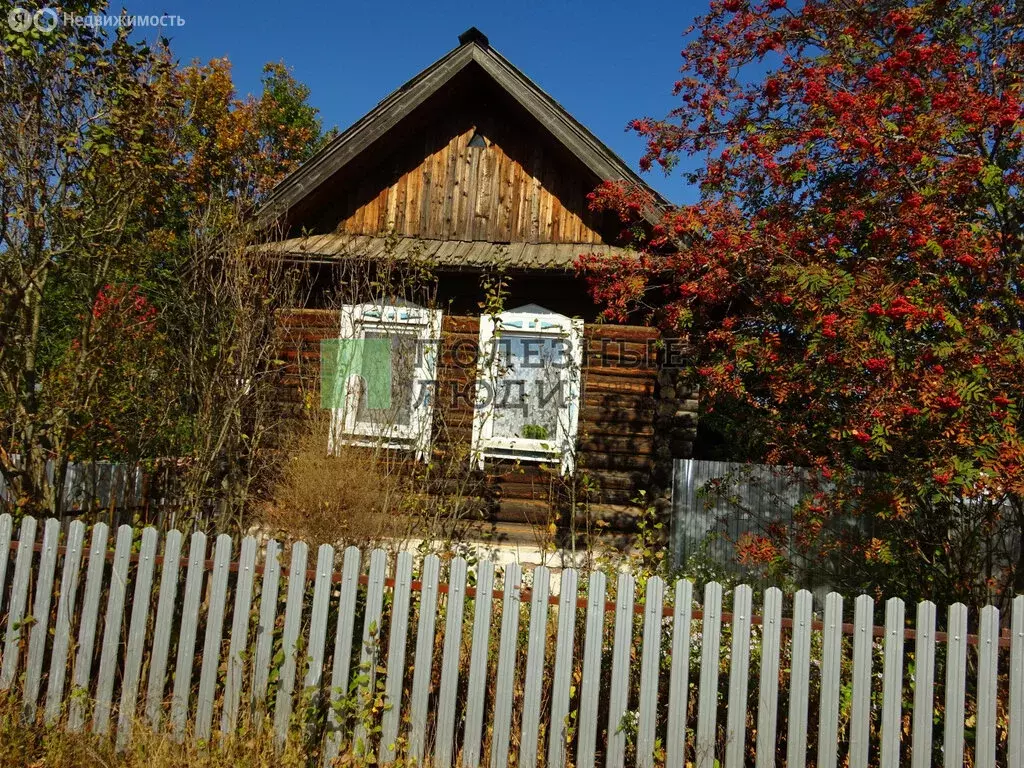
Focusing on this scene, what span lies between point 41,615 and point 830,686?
4.17 metres

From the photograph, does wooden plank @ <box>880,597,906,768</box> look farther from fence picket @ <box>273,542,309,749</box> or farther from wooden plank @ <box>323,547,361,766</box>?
fence picket @ <box>273,542,309,749</box>

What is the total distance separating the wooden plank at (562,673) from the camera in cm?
353

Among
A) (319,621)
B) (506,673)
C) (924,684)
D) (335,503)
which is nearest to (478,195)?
(335,503)

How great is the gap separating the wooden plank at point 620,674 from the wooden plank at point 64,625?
2952 millimetres

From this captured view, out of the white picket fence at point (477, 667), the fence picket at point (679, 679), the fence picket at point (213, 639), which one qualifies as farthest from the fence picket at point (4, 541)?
the fence picket at point (679, 679)

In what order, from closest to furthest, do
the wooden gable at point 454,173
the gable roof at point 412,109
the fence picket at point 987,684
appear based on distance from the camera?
1. the fence picket at point 987,684
2. the gable roof at point 412,109
3. the wooden gable at point 454,173

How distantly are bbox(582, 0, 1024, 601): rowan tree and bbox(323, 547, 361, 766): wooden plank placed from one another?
2.83 m

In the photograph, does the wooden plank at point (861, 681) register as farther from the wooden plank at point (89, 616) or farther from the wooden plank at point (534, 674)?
the wooden plank at point (89, 616)

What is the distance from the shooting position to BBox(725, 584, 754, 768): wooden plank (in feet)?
11.3

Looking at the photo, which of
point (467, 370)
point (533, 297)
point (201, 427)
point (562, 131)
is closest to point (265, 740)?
point (201, 427)

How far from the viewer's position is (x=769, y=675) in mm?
3398

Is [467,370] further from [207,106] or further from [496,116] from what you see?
[207,106]

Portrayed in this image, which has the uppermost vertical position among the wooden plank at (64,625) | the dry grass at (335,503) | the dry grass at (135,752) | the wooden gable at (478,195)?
the wooden gable at (478,195)

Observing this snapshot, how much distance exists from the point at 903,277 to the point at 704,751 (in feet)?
11.0
